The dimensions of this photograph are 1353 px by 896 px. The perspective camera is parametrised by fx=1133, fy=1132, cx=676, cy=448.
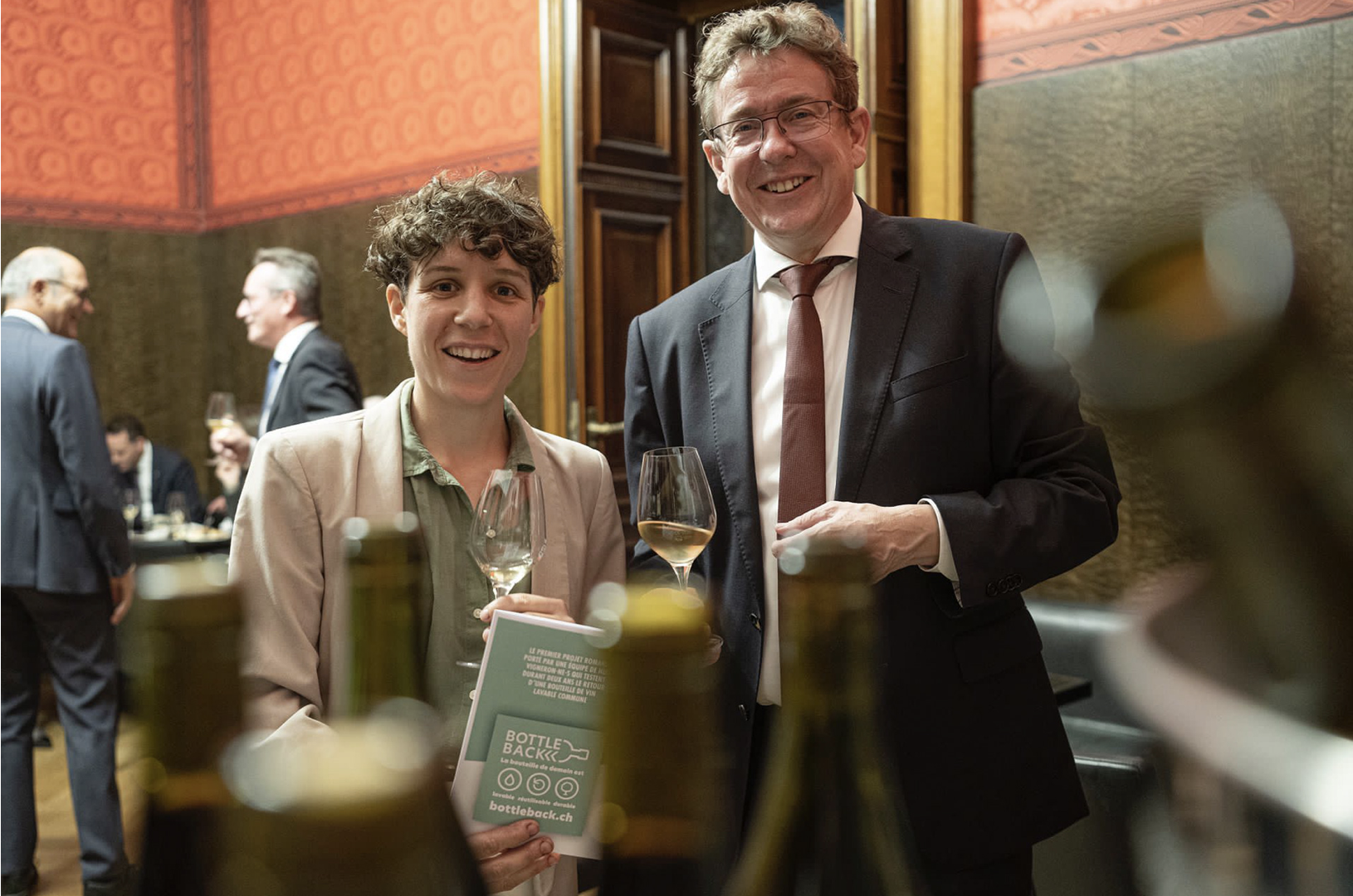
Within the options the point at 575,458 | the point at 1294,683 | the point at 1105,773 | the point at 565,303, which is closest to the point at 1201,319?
the point at 1294,683

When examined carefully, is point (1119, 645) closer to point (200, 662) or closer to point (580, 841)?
point (200, 662)

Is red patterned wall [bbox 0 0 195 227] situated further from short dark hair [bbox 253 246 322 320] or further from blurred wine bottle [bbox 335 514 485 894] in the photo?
blurred wine bottle [bbox 335 514 485 894]

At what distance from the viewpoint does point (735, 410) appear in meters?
1.61

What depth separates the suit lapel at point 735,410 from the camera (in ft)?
5.13

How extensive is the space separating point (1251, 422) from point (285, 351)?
437cm

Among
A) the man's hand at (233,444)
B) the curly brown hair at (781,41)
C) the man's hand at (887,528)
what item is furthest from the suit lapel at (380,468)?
the man's hand at (233,444)

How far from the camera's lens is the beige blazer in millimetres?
1089

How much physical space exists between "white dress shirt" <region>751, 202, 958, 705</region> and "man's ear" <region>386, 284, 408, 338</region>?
505 mm

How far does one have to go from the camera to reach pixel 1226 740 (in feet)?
0.72

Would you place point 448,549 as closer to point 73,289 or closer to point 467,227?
point 467,227

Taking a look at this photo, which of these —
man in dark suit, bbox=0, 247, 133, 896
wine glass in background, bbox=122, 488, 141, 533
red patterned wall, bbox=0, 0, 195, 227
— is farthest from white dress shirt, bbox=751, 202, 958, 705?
red patterned wall, bbox=0, 0, 195, 227

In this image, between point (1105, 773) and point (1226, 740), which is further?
point (1105, 773)

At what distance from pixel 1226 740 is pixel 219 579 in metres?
0.34

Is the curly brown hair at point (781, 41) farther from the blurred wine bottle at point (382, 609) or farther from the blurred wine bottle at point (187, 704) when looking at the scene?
the blurred wine bottle at point (187, 704)
